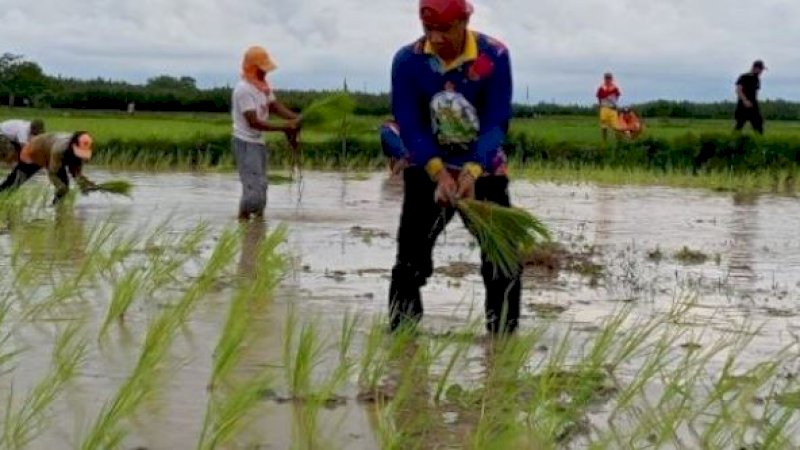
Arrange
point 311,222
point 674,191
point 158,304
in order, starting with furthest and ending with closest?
1. point 674,191
2. point 311,222
3. point 158,304

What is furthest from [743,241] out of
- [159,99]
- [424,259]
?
[159,99]

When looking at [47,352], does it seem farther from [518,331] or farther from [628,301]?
[628,301]

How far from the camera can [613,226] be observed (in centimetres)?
1068

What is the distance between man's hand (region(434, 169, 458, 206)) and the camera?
16.9 feet

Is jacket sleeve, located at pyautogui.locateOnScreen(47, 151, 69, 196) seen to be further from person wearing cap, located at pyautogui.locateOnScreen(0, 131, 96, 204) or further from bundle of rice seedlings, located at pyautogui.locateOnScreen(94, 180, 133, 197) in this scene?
bundle of rice seedlings, located at pyautogui.locateOnScreen(94, 180, 133, 197)

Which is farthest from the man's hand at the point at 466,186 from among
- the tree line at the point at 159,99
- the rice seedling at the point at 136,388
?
the tree line at the point at 159,99

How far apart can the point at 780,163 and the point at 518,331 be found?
13.1 m

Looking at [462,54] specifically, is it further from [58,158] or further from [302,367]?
[58,158]

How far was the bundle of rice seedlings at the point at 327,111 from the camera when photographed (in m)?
10.2

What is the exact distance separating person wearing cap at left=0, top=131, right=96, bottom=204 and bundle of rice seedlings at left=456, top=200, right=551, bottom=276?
597 centimetres

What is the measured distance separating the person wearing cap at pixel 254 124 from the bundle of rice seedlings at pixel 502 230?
4.79 meters

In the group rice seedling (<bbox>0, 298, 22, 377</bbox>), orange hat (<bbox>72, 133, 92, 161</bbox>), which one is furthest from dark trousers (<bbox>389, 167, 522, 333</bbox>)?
orange hat (<bbox>72, 133, 92, 161</bbox>)

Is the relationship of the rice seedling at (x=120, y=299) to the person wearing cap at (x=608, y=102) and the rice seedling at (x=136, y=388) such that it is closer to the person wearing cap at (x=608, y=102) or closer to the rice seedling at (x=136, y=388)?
the rice seedling at (x=136, y=388)

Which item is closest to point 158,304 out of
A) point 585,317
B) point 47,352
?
point 47,352
